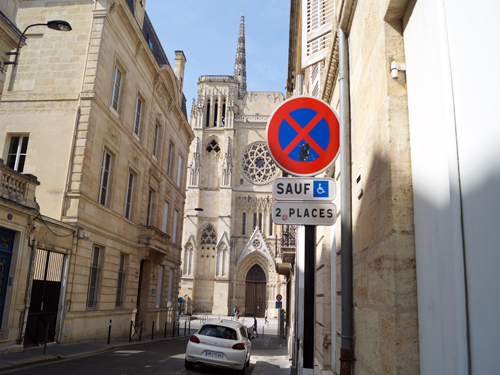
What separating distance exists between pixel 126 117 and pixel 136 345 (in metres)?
9.67

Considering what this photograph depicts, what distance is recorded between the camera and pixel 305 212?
3.18 meters

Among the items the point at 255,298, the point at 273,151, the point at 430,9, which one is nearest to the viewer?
the point at 430,9

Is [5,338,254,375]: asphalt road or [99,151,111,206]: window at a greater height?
[99,151,111,206]: window

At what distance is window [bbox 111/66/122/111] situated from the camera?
60.5 ft

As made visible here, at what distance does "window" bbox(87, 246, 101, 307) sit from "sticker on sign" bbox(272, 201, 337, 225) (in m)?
14.7

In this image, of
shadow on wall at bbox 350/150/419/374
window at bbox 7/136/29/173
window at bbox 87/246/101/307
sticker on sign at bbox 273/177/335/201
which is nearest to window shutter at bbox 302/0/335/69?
shadow on wall at bbox 350/150/419/374

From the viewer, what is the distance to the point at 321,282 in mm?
7246

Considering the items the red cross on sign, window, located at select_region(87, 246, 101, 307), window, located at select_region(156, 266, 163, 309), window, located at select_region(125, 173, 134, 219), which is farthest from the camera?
window, located at select_region(156, 266, 163, 309)

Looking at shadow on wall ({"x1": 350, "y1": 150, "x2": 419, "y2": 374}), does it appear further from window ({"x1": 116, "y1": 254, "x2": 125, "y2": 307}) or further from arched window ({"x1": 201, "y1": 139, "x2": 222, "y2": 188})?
arched window ({"x1": 201, "y1": 139, "x2": 222, "y2": 188})

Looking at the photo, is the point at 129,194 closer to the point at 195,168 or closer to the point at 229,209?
the point at 229,209

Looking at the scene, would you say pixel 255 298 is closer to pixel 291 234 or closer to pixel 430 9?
pixel 291 234

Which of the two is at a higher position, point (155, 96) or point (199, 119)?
point (199, 119)

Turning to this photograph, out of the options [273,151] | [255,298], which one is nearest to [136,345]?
[273,151]

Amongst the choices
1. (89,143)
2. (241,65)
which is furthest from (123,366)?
(241,65)
